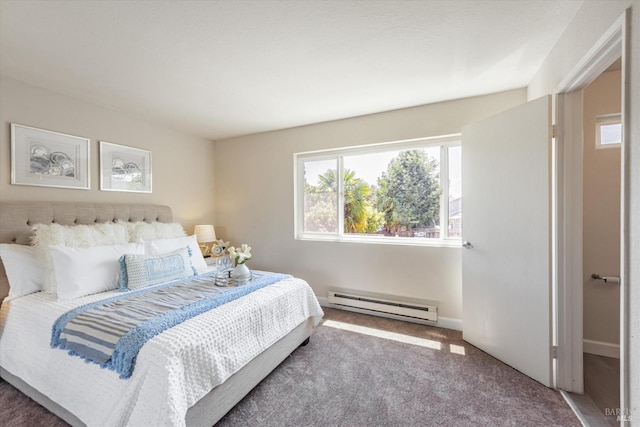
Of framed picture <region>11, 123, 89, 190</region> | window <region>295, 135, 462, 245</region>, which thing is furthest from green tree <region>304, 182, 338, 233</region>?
framed picture <region>11, 123, 89, 190</region>

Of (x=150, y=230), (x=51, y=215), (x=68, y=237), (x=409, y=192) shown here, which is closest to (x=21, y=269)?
(x=68, y=237)

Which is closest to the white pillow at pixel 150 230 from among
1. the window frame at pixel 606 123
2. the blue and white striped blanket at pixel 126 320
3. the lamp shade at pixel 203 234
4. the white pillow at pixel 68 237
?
the white pillow at pixel 68 237

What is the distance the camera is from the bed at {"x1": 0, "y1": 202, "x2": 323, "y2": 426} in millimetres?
1229

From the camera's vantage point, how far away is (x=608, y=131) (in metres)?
2.20

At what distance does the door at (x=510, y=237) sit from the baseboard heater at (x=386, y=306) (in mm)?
391

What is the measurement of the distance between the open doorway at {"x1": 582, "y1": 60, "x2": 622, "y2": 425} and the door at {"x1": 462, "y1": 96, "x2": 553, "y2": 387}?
0.66 meters

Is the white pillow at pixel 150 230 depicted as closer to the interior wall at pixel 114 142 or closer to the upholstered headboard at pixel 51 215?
the upholstered headboard at pixel 51 215

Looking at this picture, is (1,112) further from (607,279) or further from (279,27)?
(607,279)

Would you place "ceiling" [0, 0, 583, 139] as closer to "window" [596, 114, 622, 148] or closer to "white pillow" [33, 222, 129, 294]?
"window" [596, 114, 622, 148]

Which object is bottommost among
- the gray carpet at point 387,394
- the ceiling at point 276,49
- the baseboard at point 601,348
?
the gray carpet at point 387,394

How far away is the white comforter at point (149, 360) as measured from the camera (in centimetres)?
121

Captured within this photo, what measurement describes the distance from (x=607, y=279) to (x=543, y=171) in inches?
48.0

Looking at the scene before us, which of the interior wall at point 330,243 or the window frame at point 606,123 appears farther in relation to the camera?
the interior wall at point 330,243

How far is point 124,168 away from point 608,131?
15.4 feet
